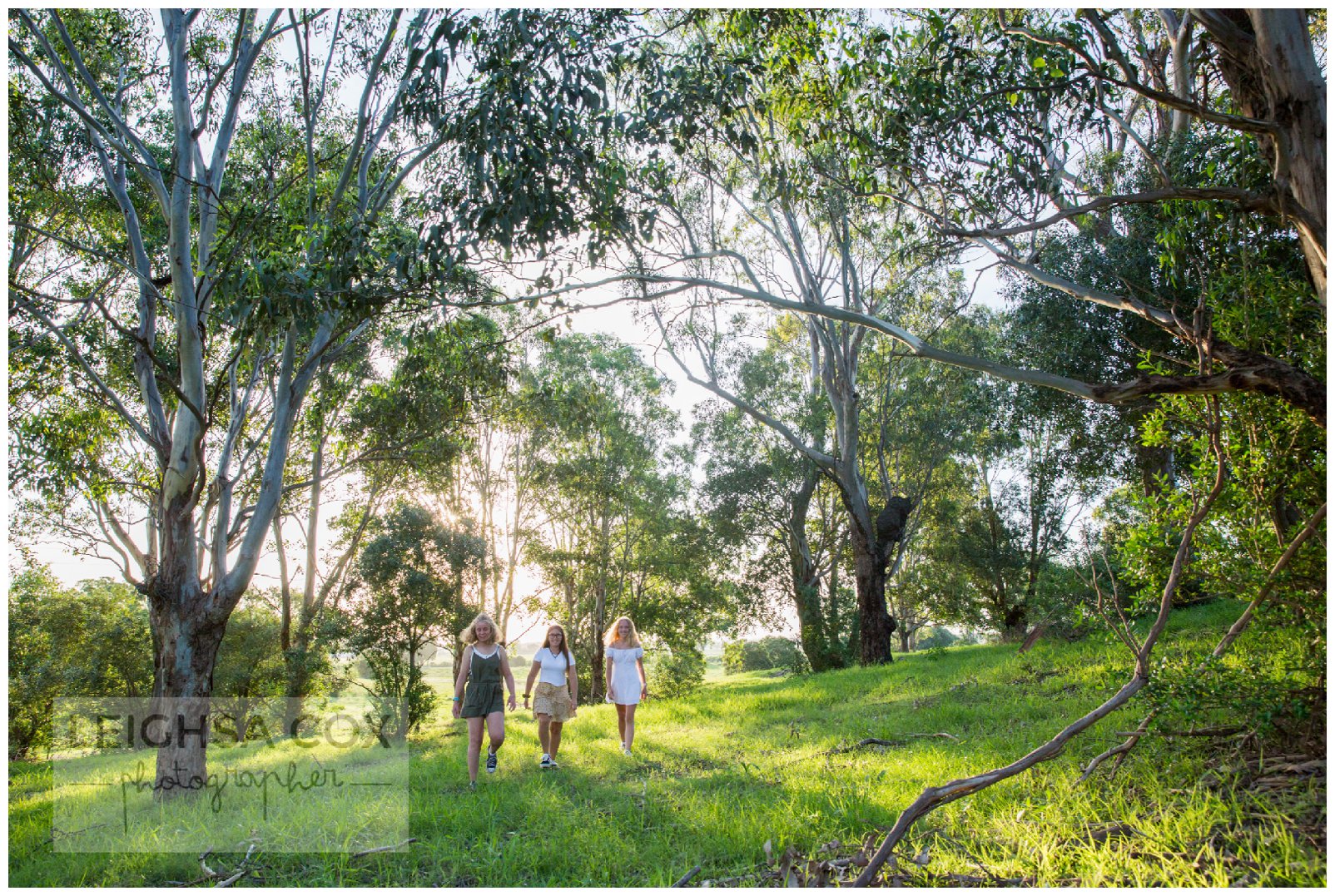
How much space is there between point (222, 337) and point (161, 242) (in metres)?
2.25

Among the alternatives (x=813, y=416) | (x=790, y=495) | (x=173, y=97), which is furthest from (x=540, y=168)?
(x=790, y=495)

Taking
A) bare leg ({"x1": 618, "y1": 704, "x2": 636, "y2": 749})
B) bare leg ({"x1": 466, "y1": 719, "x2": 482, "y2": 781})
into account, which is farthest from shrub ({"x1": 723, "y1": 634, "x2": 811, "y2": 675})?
bare leg ({"x1": 466, "y1": 719, "x2": 482, "y2": 781})

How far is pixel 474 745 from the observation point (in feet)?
23.8

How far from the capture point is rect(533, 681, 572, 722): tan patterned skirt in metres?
8.01

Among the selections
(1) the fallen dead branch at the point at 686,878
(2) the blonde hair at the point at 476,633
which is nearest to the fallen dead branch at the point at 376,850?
(1) the fallen dead branch at the point at 686,878

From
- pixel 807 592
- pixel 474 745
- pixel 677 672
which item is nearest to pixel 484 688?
pixel 474 745

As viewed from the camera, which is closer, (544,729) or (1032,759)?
(1032,759)

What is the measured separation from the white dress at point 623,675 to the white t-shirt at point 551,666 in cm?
59

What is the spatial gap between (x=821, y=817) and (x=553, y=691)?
3873 mm

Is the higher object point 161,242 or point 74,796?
point 161,242

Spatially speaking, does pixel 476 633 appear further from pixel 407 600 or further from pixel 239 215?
pixel 407 600

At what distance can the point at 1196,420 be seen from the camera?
5344 millimetres

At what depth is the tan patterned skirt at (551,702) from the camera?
8008mm

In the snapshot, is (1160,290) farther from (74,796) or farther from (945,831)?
(74,796)
